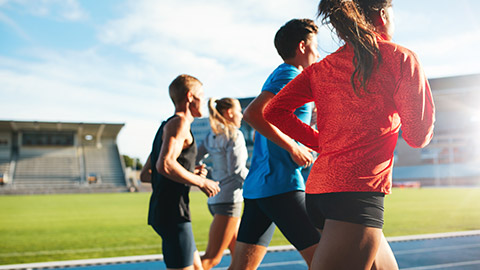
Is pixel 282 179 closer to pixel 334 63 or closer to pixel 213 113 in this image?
pixel 334 63

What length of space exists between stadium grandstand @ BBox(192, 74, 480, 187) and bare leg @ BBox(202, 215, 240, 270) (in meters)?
57.5

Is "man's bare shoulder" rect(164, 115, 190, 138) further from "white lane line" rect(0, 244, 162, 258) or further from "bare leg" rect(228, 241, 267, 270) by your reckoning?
"white lane line" rect(0, 244, 162, 258)

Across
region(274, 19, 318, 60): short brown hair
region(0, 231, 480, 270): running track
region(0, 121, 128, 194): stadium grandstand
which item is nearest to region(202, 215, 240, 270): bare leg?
region(0, 231, 480, 270): running track

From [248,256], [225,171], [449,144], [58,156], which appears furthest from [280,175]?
[449,144]

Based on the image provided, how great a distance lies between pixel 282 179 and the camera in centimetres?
251

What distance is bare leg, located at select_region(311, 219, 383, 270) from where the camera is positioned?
4.85 feet

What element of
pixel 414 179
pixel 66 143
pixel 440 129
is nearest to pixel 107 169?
pixel 66 143

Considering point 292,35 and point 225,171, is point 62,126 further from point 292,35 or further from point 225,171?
point 292,35

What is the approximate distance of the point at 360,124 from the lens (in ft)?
5.20

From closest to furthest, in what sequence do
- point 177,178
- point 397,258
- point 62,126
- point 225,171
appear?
point 177,178
point 225,171
point 397,258
point 62,126

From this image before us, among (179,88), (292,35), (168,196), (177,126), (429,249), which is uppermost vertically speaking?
(292,35)

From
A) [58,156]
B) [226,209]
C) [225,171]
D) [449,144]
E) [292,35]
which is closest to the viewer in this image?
[292,35]

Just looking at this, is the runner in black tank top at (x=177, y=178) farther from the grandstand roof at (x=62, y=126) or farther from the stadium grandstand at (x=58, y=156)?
the grandstand roof at (x=62, y=126)

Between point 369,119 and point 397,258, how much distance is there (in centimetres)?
459
